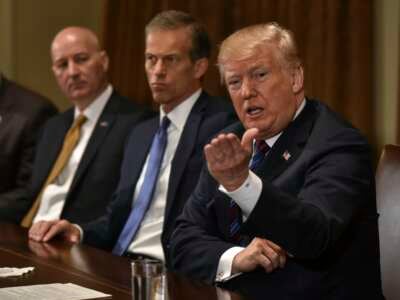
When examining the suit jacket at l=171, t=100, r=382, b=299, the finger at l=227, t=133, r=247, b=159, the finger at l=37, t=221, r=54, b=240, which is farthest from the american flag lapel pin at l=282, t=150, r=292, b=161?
the finger at l=37, t=221, r=54, b=240

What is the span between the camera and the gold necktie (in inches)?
167

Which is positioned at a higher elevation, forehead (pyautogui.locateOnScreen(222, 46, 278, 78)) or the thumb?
forehead (pyautogui.locateOnScreen(222, 46, 278, 78))

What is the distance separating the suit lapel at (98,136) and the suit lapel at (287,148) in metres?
1.60

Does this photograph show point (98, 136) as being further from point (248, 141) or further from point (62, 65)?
point (248, 141)

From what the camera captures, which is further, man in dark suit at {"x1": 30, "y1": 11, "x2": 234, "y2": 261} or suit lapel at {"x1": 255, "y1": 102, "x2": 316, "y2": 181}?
man in dark suit at {"x1": 30, "y1": 11, "x2": 234, "y2": 261}

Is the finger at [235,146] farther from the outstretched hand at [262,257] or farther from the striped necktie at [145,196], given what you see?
the striped necktie at [145,196]

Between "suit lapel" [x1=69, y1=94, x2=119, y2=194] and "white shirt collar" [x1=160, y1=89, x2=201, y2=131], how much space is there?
52 centimetres

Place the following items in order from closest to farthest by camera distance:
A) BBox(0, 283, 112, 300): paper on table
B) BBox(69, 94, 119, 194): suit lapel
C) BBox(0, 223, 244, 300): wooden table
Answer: BBox(0, 283, 112, 300): paper on table < BBox(0, 223, 244, 300): wooden table < BBox(69, 94, 119, 194): suit lapel

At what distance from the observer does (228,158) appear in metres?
2.18

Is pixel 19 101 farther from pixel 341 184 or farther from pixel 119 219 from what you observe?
pixel 341 184

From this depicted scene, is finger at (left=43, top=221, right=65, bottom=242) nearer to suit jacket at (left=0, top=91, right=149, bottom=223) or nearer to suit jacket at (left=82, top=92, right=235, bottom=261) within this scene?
suit jacket at (left=82, top=92, right=235, bottom=261)

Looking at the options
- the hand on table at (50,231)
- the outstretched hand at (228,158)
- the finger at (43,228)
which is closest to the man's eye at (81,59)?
the hand on table at (50,231)

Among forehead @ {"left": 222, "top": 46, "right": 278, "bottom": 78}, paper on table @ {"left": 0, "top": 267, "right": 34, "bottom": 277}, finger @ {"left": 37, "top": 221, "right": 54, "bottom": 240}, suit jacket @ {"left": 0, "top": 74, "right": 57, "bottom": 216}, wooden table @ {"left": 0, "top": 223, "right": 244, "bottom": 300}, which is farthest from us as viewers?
suit jacket @ {"left": 0, "top": 74, "right": 57, "bottom": 216}

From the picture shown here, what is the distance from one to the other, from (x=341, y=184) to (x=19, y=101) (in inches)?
109
